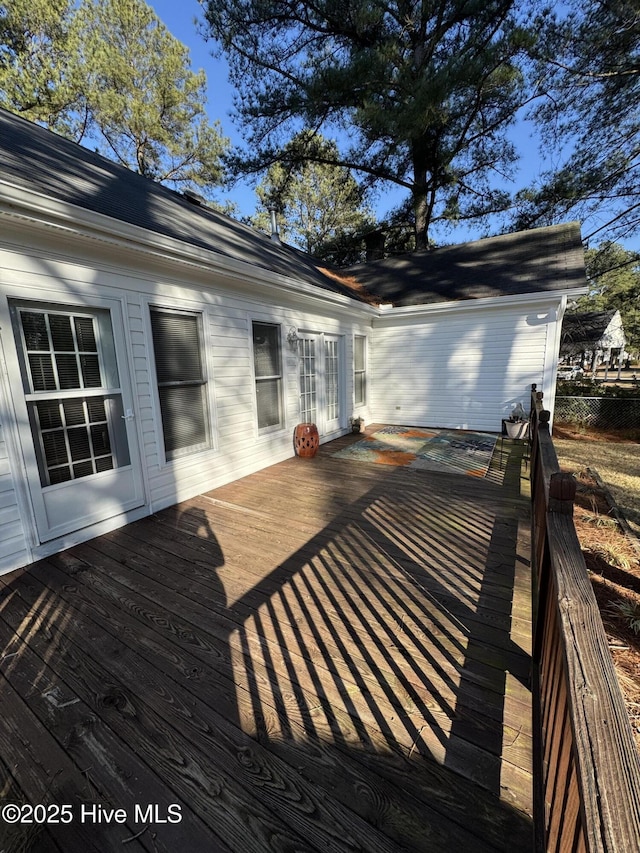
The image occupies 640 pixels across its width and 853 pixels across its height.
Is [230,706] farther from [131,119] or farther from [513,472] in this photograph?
[131,119]

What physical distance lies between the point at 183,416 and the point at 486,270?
697cm

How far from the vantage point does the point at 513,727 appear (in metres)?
1.47

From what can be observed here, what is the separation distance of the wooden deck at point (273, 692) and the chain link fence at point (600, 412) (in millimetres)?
7029

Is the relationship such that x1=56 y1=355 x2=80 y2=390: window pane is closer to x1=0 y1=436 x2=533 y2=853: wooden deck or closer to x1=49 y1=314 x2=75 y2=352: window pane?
x1=49 y1=314 x2=75 y2=352: window pane

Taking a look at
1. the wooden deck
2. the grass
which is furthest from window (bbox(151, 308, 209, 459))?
the grass

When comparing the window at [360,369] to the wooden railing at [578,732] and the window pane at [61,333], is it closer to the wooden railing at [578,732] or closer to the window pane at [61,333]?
the window pane at [61,333]

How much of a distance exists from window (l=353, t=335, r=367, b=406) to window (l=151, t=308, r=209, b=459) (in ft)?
12.9

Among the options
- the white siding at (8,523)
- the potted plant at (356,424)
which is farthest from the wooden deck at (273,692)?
the potted plant at (356,424)

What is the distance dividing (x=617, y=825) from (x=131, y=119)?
1571cm

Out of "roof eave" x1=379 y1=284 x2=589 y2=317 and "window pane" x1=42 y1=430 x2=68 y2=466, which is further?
"roof eave" x1=379 y1=284 x2=589 y2=317

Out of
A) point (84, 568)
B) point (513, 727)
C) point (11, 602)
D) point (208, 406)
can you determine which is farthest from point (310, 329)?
point (513, 727)

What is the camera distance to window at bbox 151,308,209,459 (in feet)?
12.0

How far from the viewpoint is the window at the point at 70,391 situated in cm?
274

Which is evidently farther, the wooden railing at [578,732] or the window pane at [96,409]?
the window pane at [96,409]
